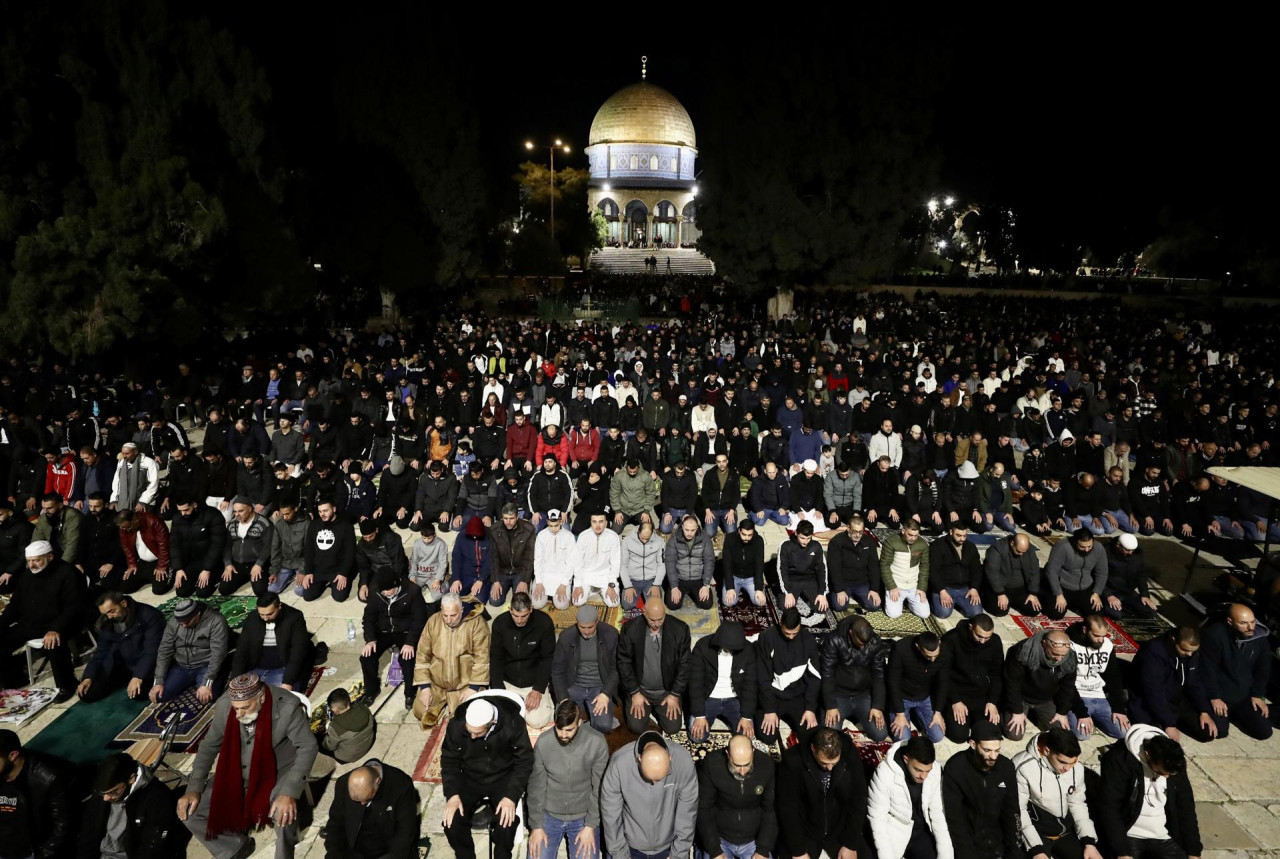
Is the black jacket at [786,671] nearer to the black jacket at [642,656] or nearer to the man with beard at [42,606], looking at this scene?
the black jacket at [642,656]

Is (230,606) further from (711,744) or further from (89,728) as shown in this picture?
(711,744)

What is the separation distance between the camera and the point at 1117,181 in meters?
33.2

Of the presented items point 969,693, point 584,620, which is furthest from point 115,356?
point 969,693

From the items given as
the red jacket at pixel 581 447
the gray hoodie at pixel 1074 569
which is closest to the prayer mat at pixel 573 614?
the red jacket at pixel 581 447

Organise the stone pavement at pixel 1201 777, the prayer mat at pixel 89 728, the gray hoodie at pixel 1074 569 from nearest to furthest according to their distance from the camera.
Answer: the stone pavement at pixel 1201 777 → the prayer mat at pixel 89 728 → the gray hoodie at pixel 1074 569

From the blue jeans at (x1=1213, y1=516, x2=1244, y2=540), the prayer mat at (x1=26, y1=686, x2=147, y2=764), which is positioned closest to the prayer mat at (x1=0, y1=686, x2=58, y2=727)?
the prayer mat at (x1=26, y1=686, x2=147, y2=764)

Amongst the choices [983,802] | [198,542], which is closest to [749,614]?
[983,802]

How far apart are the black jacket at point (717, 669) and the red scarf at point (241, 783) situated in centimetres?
291

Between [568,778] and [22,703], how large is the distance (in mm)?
4895

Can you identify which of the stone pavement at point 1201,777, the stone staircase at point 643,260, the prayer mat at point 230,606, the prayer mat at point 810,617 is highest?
the stone staircase at point 643,260

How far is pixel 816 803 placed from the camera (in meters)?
4.25

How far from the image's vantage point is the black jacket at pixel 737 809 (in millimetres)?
4266

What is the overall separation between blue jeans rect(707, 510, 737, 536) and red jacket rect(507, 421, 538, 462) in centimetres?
315

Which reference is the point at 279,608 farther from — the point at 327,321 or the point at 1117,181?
the point at 1117,181
